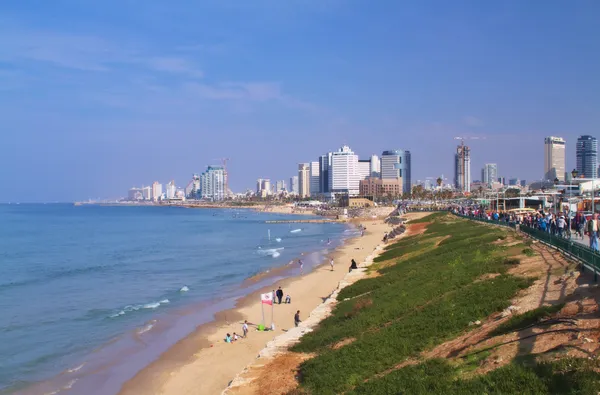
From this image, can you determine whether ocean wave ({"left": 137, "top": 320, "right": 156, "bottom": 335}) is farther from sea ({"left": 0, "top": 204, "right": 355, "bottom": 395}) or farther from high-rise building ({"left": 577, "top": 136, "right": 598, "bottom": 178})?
high-rise building ({"left": 577, "top": 136, "right": 598, "bottom": 178})

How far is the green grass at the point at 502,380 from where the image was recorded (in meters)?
8.09

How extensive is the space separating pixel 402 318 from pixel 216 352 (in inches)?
389

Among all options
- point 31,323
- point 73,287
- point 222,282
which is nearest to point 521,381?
point 31,323

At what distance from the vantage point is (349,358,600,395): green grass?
26.5ft

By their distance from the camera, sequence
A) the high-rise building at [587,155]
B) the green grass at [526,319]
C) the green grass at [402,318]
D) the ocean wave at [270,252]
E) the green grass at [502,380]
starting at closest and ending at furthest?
the green grass at [502,380] → the green grass at [526,319] → the green grass at [402,318] → the ocean wave at [270,252] → the high-rise building at [587,155]

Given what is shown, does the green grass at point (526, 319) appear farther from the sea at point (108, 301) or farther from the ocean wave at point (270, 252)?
the ocean wave at point (270, 252)

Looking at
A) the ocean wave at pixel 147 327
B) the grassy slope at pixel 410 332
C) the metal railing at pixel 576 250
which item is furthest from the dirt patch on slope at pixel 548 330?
the ocean wave at pixel 147 327

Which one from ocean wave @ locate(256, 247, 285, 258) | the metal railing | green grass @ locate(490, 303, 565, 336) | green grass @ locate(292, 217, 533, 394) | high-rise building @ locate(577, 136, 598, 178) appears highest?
high-rise building @ locate(577, 136, 598, 178)

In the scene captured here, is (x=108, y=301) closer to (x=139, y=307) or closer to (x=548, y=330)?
(x=139, y=307)

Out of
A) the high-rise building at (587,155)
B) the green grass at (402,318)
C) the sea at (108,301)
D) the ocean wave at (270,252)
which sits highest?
the high-rise building at (587,155)

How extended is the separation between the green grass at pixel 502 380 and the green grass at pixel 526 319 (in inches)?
72.7

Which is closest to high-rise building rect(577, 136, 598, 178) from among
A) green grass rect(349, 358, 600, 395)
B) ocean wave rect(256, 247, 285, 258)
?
ocean wave rect(256, 247, 285, 258)

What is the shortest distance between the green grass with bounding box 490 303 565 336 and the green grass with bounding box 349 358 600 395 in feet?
6.05

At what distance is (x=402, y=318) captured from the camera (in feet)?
54.7
